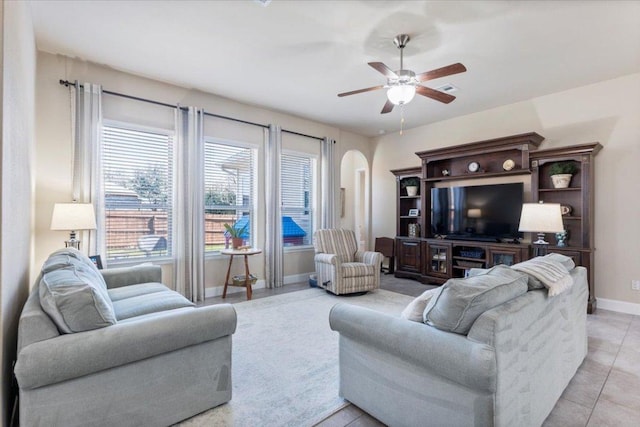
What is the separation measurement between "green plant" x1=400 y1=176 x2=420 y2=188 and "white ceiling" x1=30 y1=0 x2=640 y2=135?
1990 millimetres

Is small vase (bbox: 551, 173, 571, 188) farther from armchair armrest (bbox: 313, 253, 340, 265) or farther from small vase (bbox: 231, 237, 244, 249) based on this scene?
small vase (bbox: 231, 237, 244, 249)

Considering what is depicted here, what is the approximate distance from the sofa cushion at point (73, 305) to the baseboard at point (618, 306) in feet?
17.5

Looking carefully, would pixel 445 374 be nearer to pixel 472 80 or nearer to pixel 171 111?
pixel 472 80

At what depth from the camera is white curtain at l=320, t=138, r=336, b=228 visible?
590 centimetres

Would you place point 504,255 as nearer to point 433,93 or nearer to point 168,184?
point 433,93

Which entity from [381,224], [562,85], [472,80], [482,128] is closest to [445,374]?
[472,80]

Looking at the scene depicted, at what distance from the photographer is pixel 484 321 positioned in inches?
52.9

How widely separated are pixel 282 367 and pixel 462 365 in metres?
1.56

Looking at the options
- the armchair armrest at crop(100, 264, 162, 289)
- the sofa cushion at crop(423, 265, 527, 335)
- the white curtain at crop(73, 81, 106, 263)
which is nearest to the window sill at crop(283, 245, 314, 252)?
the armchair armrest at crop(100, 264, 162, 289)

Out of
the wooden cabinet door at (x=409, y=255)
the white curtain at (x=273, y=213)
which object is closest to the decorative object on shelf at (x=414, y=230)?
the wooden cabinet door at (x=409, y=255)

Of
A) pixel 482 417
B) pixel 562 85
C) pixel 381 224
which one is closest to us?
pixel 482 417

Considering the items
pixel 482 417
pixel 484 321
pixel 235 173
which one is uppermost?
pixel 235 173

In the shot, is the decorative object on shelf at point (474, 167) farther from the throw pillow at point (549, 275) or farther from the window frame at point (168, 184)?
the window frame at point (168, 184)

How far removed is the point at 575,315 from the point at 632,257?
100 inches
